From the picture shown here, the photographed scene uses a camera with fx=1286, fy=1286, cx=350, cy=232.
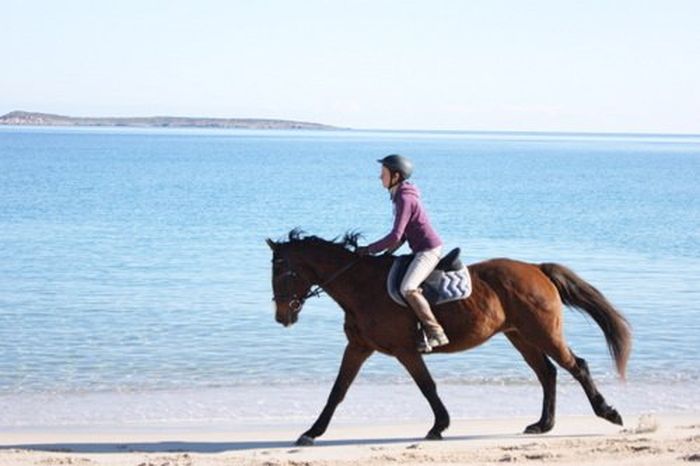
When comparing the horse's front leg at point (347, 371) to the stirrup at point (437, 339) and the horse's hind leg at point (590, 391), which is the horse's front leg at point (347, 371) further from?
the horse's hind leg at point (590, 391)

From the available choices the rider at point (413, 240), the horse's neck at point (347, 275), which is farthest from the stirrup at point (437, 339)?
the horse's neck at point (347, 275)

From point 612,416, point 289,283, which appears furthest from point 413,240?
point 612,416

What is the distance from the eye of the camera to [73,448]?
394 inches

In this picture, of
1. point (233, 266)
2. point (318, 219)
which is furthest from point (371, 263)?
point (318, 219)

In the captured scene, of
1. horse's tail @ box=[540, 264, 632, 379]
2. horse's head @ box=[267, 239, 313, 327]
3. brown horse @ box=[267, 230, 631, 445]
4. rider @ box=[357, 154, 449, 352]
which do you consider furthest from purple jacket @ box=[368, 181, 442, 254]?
horse's tail @ box=[540, 264, 632, 379]

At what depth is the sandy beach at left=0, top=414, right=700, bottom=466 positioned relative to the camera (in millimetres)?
9047

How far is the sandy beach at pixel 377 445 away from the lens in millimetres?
9047

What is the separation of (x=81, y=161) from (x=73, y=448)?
10779cm

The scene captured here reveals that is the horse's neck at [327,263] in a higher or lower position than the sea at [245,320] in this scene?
higher

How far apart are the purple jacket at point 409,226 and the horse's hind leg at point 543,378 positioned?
121cm

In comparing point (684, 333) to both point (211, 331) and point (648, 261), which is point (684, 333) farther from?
point (648, 261)

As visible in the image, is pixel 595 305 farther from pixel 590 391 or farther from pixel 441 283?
pixel 441 283

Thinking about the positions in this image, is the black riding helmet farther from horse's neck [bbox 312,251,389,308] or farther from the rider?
horse's neck [bbox 312,251,389,308]

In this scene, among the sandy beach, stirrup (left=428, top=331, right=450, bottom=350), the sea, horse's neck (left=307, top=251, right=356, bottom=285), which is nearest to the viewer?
the sandy beach
